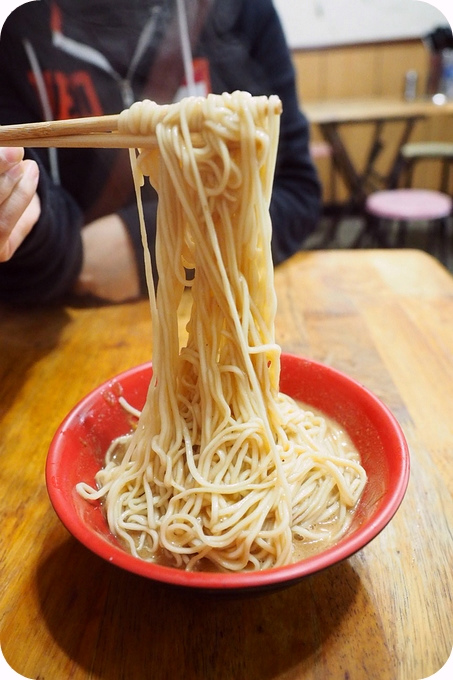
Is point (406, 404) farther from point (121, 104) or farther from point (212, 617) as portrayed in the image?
point (121, 104)

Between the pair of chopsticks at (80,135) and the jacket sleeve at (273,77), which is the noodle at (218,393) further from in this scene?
the jacket sleeve at (273,77)

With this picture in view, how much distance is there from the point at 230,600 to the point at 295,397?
44 centimetres

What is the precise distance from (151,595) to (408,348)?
2.96ft

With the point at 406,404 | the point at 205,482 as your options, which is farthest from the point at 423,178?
the point at 205,482

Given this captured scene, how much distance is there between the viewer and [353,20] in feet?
15.8

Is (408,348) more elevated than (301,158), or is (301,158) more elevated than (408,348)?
(301,158)

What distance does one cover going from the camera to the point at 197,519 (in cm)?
79

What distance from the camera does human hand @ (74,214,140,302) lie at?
1.62 m

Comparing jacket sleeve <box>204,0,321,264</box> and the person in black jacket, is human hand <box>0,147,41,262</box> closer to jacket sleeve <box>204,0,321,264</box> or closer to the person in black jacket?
the person in black jacket

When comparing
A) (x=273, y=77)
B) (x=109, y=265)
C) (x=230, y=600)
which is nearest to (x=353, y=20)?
(x=273, y=77)

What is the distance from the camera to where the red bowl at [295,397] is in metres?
0.62

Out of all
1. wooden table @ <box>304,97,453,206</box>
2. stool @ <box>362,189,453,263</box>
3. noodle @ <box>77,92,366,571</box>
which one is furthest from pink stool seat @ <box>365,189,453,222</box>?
noodle @ <box>77,92,366,571</box>

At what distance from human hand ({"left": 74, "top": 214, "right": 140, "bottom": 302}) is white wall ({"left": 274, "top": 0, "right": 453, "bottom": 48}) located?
4104 millimetres

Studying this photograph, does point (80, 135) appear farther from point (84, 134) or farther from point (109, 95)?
Answer: point (109, 95)
